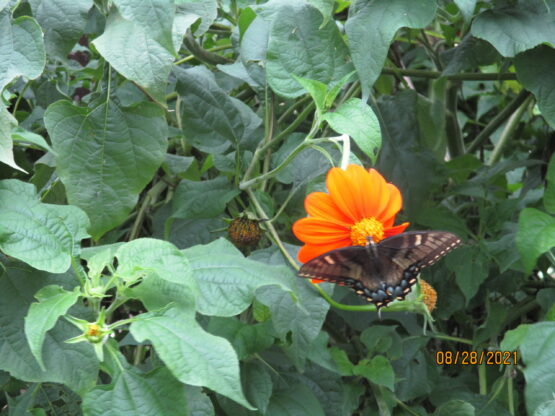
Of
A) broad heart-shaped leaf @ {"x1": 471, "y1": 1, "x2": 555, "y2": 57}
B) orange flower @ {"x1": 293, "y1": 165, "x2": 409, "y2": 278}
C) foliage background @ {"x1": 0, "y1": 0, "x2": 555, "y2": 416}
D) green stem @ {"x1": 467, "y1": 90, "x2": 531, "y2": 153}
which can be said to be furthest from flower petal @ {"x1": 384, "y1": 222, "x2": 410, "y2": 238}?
green stem @ {"x1": 467, "y1": 90, "x2": 531, "y2": 153}

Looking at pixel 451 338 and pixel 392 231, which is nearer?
pixel 392 231

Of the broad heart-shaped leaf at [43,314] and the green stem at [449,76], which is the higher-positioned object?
the broad heart-shaped leaf at [43,314]

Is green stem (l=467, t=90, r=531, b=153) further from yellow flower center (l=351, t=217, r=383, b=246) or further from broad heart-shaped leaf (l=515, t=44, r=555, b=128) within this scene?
yellow flower center (l=351, t=217, r=383, b=246)

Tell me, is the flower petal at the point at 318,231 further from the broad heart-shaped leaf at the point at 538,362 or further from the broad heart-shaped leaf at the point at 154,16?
the broad heart-shaped leaf at the point at 538,362

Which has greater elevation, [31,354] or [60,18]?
[60,18]

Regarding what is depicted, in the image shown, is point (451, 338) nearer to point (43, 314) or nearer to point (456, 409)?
point (456, 409)

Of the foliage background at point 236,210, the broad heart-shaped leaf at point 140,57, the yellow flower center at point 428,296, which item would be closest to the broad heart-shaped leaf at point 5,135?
the foliage background at point 236,210

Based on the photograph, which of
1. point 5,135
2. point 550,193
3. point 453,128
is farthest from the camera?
point 453,128

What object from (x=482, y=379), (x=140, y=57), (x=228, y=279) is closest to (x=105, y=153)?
(x=140, y=57)

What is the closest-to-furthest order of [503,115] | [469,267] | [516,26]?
[516,26] < [469,267] < [503,115]
